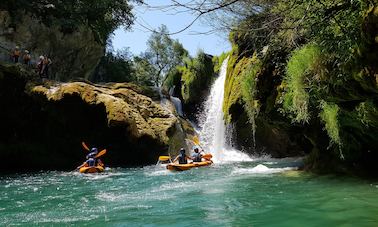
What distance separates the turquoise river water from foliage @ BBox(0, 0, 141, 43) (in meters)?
14.6

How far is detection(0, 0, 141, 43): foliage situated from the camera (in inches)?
921

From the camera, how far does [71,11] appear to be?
2575 centimetres

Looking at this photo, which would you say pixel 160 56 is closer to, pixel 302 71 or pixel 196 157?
pixel 196 157

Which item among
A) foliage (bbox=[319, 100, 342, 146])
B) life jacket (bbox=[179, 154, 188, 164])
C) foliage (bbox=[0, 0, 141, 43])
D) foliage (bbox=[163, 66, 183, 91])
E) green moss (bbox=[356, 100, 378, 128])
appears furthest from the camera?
foliage (bbox=[163, 66, 183, 91])

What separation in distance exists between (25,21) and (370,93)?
72.5 ft

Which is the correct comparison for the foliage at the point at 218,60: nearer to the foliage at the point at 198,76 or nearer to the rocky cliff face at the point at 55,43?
the foliage at the point at 198,76

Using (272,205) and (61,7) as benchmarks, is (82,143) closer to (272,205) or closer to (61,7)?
(61,7)

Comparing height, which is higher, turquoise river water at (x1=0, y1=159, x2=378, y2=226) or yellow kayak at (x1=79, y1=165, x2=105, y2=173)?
yellow kayak at (x1=79, y1=165, x2=105, y2=173)

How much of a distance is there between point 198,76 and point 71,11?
8802mm

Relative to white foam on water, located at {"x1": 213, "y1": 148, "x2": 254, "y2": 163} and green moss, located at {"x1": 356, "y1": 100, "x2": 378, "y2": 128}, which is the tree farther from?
green moss, located at {"x1": 356, "y1": 100, "x2": 378, "y2": 128}

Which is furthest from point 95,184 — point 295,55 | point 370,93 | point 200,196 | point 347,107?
point 370,93

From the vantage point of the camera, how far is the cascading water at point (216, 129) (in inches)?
781

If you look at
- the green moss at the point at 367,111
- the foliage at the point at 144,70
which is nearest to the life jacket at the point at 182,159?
the green moss at the point at 367,111

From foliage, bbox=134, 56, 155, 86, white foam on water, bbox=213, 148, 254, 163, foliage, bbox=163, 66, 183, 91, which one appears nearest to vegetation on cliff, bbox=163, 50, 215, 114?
foliage, bbox=163, 66, 183, 91
